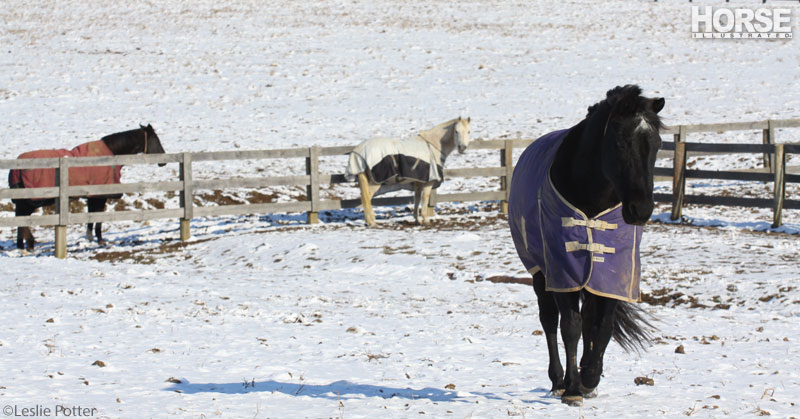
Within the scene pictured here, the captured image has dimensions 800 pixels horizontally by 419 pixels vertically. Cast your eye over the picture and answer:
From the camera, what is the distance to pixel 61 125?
22906 millimetres

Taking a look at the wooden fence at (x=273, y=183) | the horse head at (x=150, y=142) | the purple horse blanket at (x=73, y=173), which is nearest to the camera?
the wooden fence at (x=273, y=183)

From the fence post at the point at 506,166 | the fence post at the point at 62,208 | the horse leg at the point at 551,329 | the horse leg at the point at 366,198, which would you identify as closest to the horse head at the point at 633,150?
the horse leg at the point at 551,329

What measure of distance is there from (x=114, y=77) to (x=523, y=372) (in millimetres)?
25409

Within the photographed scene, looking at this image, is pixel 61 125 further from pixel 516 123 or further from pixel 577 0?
pixel 577 0

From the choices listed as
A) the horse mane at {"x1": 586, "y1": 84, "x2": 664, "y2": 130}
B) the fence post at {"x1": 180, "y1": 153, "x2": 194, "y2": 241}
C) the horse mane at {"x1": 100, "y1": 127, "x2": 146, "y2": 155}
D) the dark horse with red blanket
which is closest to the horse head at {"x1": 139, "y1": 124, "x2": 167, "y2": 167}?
the dark horse with red blanket

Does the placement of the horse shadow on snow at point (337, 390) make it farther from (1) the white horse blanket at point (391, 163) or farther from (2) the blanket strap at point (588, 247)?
(1) the white horse blanket at point (391, 163)

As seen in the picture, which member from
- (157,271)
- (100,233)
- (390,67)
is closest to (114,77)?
(390,67)

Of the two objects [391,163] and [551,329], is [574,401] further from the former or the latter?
[391,163]

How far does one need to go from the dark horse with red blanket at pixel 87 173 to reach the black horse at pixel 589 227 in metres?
10.0

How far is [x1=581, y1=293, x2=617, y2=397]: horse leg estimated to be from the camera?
193 inches

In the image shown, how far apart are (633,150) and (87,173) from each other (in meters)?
11.0

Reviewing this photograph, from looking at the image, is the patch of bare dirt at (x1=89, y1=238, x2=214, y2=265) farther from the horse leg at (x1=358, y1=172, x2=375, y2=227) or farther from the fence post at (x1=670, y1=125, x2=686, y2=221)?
the fence post at (x1=670, y1=125, x2=686, y2=221)

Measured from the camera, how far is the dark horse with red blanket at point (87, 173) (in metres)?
13.3

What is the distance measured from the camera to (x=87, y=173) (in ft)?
44.4
